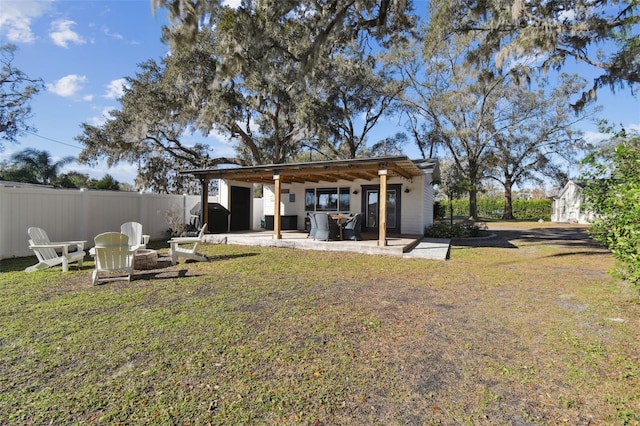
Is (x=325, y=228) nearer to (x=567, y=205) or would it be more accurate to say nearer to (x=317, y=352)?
(x=317, y=352)

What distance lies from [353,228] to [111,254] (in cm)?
633

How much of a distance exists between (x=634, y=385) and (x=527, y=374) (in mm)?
709

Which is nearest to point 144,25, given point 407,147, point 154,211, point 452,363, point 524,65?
point 154,211

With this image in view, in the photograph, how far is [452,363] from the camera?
110 inches

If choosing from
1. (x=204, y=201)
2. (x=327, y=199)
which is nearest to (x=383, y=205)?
(x=327, y=199)

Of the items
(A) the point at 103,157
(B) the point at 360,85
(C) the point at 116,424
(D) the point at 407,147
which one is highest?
(B) the point at 360,85

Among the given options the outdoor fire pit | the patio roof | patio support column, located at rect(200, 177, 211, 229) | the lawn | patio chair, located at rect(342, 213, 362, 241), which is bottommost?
the lawn

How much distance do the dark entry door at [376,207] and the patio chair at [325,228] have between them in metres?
3.23

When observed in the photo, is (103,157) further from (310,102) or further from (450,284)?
(450,284)

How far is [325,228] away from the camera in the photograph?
981 centimetres

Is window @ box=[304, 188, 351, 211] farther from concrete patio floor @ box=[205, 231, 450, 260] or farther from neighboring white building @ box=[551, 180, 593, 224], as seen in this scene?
neighboring white building @ box=[551, 180, 593, 224]

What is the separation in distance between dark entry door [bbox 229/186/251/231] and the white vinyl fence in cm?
224

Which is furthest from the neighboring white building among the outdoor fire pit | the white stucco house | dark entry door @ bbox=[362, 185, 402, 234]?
the outdoor fire pit

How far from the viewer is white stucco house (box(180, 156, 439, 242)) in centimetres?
1107
